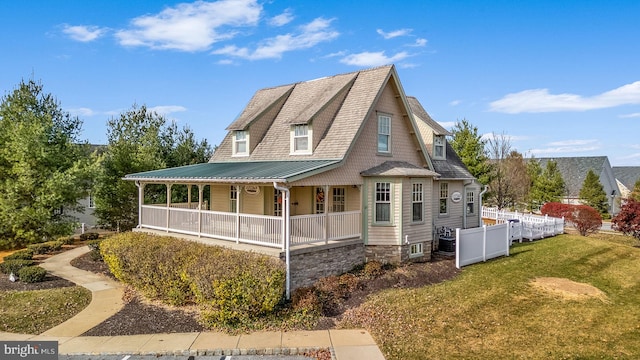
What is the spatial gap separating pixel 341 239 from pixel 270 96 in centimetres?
1063

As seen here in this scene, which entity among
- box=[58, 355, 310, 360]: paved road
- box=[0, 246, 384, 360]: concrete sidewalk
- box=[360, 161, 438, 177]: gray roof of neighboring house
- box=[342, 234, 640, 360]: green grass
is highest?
box=[360, 161, 438, 177]: gray roof of neighboring house

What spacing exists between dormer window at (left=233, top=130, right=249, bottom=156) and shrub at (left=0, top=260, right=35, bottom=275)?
405 inches

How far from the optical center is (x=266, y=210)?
701 inches

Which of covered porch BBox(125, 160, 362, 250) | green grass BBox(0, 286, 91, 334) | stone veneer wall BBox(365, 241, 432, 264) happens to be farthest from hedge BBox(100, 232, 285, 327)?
stone veneer wall BBox(365, 241, 432, 264)

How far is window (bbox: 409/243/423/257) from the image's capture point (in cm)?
1658

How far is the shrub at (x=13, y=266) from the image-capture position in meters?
15.5

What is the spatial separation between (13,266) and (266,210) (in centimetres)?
1055

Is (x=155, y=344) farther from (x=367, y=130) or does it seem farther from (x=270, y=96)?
(x=270, y=96)

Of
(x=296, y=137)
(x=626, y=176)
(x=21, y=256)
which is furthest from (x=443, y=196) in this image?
(x=626, y=176)

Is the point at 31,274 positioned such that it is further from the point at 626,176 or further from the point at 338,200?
the point at 626,176

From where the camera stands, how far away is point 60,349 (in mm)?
9164

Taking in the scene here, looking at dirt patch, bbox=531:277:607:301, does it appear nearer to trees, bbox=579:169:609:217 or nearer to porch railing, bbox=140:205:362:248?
porch railing, bbox=140:205:362:248

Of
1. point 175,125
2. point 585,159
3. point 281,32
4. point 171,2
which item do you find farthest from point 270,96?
point 585,159

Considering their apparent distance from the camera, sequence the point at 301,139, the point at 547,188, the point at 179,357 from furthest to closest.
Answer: the point at 547,188
the point at 301,139
the point at 179,357
